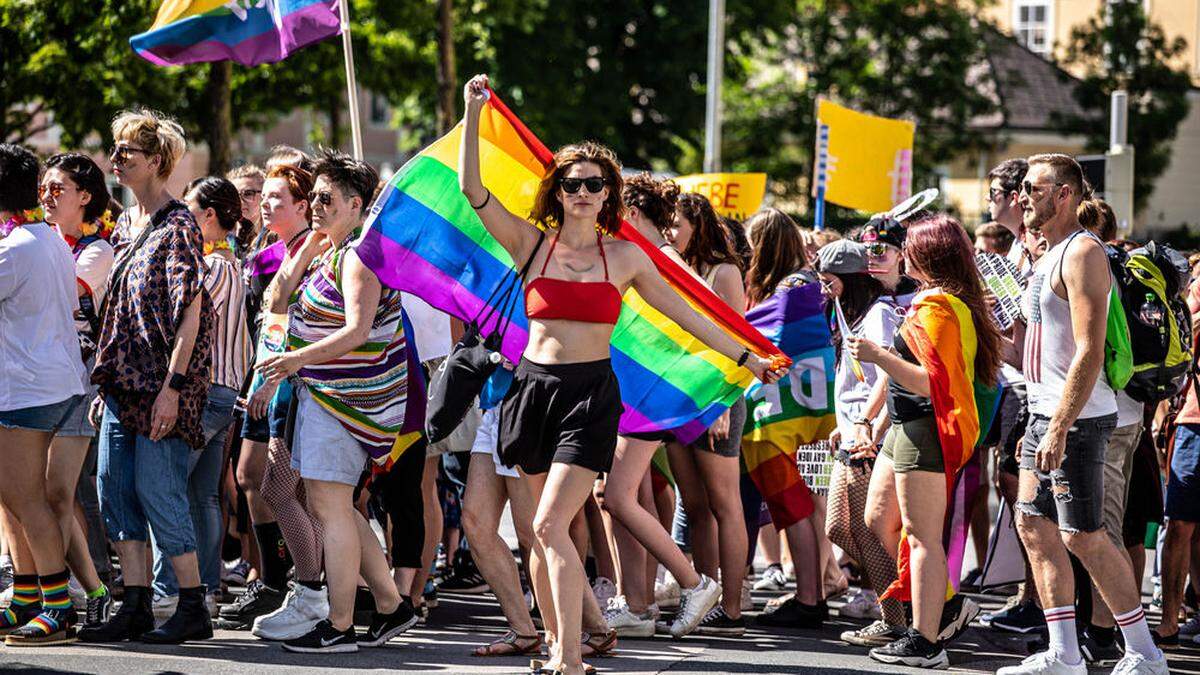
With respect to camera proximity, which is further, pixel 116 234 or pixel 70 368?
pixel 116 234

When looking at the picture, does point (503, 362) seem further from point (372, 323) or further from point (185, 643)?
point (185, 643)

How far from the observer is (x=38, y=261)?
6672mm

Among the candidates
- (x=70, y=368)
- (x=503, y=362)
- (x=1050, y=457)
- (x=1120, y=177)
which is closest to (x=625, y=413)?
(x=503, y=362)

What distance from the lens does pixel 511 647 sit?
6.72 metres

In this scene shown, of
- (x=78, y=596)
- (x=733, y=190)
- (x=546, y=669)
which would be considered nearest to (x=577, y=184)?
(x=546, y=669)

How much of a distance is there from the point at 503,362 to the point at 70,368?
5.99 feet

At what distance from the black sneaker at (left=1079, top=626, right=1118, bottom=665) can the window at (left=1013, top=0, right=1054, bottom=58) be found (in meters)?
41.5

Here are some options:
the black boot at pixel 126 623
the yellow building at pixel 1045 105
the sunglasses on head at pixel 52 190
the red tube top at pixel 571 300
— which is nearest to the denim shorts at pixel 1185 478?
the red tube top at pixel 571 300

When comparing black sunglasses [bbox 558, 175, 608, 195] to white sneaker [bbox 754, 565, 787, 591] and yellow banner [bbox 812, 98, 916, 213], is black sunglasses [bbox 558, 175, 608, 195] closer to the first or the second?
white sneaker [bbox 754, 565, 787, 591]

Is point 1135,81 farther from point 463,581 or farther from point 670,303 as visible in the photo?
point 670,303

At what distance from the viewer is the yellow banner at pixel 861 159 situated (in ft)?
40.2

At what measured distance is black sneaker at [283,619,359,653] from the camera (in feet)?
21.9

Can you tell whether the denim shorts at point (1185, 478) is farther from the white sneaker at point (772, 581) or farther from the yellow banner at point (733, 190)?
the yellow banner at point (733, 190)

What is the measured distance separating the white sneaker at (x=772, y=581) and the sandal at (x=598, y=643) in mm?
2740
